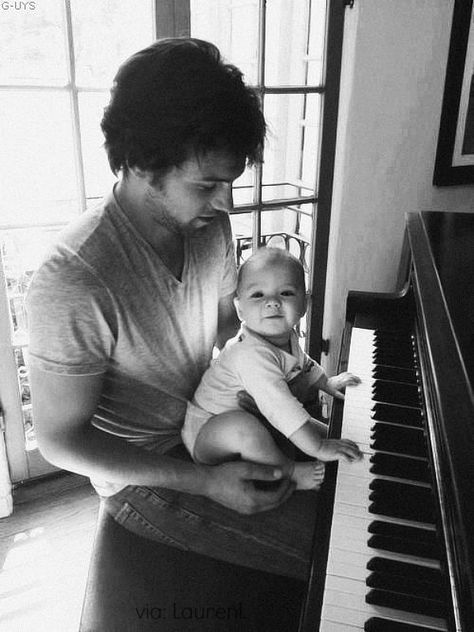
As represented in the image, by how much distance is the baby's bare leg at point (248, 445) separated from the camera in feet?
3.54

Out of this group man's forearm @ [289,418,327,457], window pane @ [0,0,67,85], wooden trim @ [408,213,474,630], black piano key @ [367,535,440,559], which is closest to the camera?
Result: wooden trim @ [408,213,474,630]

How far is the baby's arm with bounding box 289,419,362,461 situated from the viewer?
3.27ft

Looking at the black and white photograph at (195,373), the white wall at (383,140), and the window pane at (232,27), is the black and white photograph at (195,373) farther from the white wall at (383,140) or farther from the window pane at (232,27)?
the white wall at (383,140)

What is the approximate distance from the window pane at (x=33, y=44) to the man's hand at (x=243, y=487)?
4.21 feet

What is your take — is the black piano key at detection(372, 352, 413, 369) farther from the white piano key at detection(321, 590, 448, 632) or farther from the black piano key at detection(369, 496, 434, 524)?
the white piano key at detection(321, 590, 448, 632)

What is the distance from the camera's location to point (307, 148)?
7.29ft

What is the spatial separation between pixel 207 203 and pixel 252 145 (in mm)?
131

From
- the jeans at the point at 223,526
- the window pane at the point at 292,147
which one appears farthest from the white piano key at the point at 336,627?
the window pane at the point at 292,147

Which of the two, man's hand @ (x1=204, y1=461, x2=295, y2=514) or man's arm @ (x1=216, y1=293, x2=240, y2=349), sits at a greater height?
→ man's arm @ (x1=216, y1=293, x2=240, y2=349)

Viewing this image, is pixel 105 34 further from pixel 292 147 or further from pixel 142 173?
pixel 142 173

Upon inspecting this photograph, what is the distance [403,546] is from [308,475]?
29 centimetres

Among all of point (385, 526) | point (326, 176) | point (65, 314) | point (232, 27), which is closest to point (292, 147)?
point (326, 176)

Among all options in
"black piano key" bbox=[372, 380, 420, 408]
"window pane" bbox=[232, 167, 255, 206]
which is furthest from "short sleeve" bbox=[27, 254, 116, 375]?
"window pane" bbox=[232, 167, 255, 206]

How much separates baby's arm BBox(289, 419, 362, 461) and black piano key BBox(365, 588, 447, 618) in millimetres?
272
